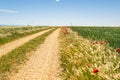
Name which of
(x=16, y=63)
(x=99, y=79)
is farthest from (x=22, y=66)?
(x=99, y=79)

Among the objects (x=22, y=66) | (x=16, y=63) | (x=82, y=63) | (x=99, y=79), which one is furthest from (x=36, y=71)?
(x=99, y=79)

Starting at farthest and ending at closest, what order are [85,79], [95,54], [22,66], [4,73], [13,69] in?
1. [22,66]
2. [13,69]
3. [4,73]
4. [95,54]
5. [85,79]

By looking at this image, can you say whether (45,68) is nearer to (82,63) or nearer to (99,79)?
(82,63)

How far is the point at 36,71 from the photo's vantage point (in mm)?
11758

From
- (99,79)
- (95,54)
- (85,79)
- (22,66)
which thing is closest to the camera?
(99,79)

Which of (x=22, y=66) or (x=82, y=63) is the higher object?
(x=82, y=63)

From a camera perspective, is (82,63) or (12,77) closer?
(82,63)

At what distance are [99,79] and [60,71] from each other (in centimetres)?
574

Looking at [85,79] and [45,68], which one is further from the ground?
[85,79]

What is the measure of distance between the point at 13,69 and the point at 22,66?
2.83ft

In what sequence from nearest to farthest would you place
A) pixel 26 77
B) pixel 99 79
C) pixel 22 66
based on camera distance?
1. pixel 99 79
2. pixel 26 77
3. pixel 22 66

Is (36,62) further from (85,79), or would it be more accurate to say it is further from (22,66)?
(85,79)

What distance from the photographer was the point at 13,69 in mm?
12336

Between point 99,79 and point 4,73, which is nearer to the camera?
point 99,79
